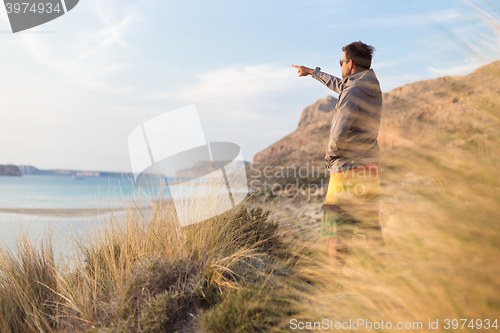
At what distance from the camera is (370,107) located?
8.80ft

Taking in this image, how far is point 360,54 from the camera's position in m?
2.81

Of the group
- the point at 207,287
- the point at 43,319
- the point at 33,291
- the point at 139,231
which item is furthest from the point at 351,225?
the point at 33,291

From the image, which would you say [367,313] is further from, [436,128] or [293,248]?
[293,248]

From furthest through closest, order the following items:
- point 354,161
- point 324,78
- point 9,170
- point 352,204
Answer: point 9,170 → point 324,78 → point 354,161 → point 352,204

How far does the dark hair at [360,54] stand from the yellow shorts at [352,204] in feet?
3.05

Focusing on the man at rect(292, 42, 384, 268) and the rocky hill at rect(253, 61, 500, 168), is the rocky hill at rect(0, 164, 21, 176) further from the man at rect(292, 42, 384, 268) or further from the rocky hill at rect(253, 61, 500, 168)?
the rocky hill at rect(253, 61, 500, 168)

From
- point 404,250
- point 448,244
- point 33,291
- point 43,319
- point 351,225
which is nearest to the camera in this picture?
point 448,244

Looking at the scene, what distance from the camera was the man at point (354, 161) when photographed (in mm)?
2506

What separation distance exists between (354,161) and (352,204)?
0.37 metres

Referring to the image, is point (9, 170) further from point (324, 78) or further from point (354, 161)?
point (354, 161)

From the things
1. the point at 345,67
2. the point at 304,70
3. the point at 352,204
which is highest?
the point at 304,70

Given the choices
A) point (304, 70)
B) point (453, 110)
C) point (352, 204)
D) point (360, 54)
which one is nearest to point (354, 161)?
point (352, 204)

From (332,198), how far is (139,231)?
7.11 ft

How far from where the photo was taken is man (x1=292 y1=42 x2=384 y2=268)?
251 cm
